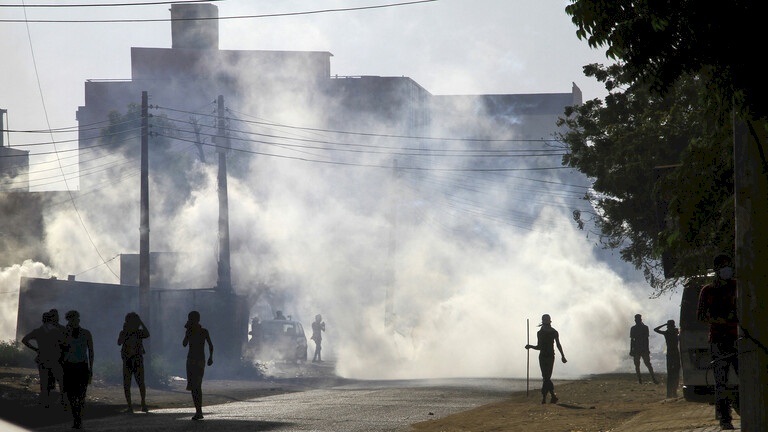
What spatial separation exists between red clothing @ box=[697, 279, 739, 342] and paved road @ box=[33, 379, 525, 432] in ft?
14.9

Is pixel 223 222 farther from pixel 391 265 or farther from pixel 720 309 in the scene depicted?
pixel 720 309

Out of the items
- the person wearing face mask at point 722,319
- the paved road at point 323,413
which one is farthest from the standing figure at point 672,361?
the person wearing face mask at point 722,319

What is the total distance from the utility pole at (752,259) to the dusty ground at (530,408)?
15.2 feet

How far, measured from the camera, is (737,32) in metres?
7.43

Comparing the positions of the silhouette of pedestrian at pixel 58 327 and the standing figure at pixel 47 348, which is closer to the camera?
the silhouette of pedestrian at pixel 58 327

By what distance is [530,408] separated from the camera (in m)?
18.9

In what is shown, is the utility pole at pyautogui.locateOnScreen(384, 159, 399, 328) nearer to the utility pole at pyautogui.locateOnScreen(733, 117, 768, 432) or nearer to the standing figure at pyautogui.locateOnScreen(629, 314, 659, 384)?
the standing figure at pyautogui.locateOnScreen(629, 314, 659, 384)

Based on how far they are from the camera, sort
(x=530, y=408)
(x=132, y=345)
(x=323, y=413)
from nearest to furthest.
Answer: (x=323, y=413) → (x=132, y=345) → (x=530, y=408)

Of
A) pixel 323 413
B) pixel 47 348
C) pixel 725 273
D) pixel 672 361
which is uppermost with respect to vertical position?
pixel 725 273

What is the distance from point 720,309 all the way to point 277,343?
37771 millimetres

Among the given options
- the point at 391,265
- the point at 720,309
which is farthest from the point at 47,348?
the point at 391,265

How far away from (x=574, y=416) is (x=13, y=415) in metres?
8.60

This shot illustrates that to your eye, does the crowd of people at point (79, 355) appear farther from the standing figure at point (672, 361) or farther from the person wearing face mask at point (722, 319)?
the standing figure at point (672, 361)

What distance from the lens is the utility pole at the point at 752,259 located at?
7.82m
